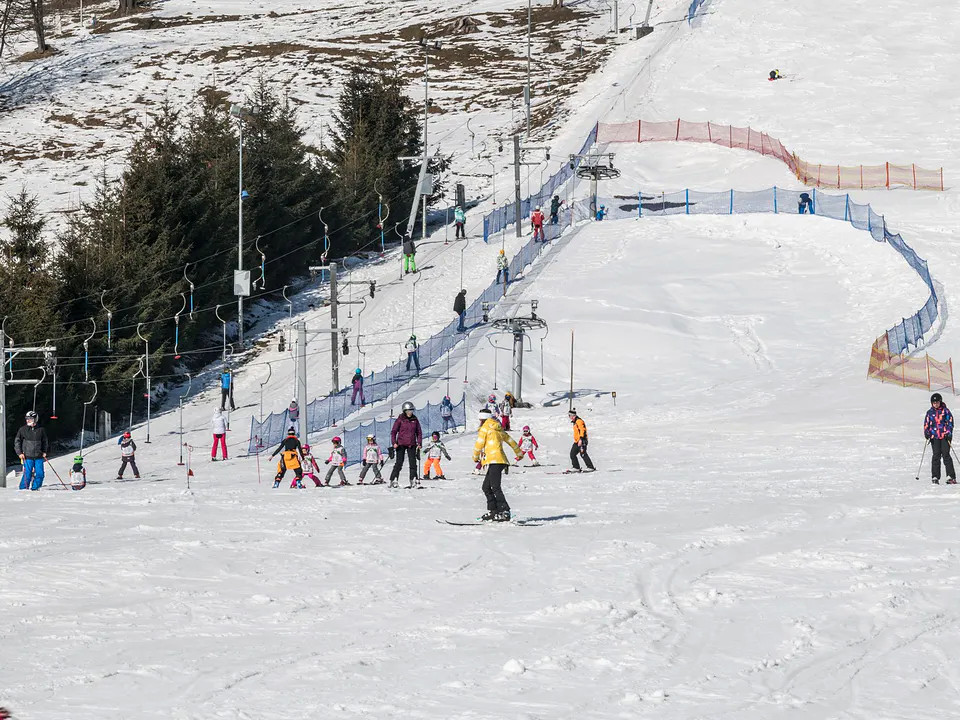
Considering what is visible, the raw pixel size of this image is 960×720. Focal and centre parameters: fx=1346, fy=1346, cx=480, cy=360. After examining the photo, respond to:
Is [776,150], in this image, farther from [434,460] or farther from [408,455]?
[408,455]

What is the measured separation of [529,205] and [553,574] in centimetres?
4671

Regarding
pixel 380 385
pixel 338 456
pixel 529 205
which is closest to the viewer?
pixel 338 456

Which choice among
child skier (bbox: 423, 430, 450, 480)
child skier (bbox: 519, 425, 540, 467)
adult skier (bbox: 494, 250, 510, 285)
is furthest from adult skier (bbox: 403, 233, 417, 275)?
child skier (bbox: 423, 430, 450, 480)

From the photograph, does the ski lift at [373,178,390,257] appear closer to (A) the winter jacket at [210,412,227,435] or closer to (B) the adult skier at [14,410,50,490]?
(A) the winter jacket at [210,412,227,435]

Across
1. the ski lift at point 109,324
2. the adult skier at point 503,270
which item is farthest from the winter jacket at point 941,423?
the ski lift at point 109,324

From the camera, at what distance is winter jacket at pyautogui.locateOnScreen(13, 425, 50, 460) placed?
22672 millimetres

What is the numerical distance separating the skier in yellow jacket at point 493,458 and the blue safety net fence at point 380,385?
1405 cm

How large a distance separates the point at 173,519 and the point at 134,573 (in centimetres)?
431

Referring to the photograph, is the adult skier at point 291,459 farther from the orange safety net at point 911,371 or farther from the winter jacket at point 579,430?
the orange safety net at point 911,371

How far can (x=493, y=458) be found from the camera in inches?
655

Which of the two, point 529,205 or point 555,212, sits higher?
point 555,212

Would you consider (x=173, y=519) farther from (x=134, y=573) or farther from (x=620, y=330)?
(x=620, y=330)

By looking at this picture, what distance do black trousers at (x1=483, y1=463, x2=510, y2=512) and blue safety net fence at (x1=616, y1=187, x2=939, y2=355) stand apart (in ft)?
107

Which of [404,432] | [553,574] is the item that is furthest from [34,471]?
[553,574]
